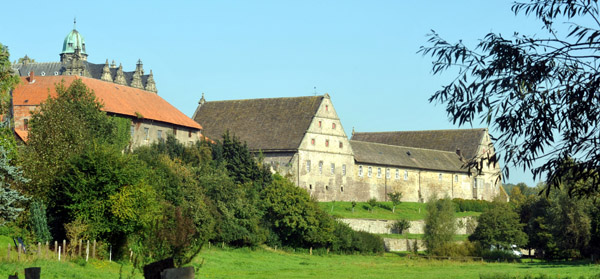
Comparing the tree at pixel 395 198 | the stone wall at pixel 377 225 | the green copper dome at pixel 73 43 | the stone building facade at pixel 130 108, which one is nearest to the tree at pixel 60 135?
the stone building facade at pixel 130 108

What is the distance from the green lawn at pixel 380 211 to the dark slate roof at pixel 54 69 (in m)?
54.2

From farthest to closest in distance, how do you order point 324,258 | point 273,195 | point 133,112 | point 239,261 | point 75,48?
point 75,48 → point 133,112 → point 273,195 → point 324,258 → point 239,261

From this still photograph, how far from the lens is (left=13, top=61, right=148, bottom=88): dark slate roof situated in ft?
397

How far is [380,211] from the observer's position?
75.4 m

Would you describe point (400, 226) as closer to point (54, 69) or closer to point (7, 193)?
point (7, 193)

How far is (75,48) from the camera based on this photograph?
468ft

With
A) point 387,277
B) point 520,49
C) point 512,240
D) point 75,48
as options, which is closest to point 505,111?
point 520,49

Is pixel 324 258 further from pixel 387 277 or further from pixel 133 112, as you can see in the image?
pixel 133 112

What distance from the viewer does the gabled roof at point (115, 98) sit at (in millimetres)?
65562

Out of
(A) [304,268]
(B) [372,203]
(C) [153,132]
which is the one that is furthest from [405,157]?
(A) [304,268]

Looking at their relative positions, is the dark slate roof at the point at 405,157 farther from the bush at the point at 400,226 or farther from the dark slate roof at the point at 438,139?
the bush at the point at 400,226

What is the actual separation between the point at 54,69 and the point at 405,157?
209 feet

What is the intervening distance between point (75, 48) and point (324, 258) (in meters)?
98.8

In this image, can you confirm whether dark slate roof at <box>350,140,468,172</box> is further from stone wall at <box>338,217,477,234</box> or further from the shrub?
stone wall at <box>338,217,477,234</box>
